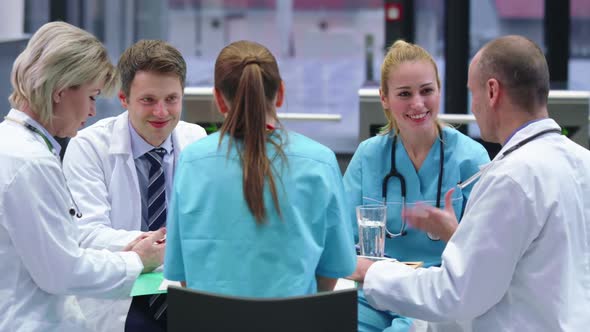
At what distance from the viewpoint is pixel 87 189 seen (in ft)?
8.34

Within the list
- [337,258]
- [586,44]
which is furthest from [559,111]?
[586,44]

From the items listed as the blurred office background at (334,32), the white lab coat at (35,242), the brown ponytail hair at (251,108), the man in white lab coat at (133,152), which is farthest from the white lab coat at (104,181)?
the blurred office background at (334,32)

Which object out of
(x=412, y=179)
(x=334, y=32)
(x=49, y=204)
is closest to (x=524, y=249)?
(x=412, y=179)

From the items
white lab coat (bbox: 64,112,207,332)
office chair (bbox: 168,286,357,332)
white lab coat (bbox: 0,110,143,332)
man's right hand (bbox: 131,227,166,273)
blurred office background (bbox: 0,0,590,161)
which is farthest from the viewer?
blurred office background (bbox: 0,0,590,161)

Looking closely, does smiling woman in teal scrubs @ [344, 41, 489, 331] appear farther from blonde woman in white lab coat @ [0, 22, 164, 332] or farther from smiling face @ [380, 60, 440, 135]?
blonde woman in white lab coat @ [0, 22, 164, 332]

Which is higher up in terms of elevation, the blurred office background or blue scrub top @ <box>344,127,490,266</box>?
the blurred office background

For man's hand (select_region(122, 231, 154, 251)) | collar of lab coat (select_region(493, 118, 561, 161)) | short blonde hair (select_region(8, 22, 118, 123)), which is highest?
short blonde hair (select_region(8, 22, 118, 123))

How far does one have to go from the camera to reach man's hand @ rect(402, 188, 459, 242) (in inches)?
82.7

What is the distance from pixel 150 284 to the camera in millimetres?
2180

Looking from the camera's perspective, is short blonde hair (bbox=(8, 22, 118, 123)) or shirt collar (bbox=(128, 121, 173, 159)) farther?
shirt collar (bbox=(128, 121, 173, 159))

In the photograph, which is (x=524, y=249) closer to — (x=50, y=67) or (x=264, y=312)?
(x=264, y=312)

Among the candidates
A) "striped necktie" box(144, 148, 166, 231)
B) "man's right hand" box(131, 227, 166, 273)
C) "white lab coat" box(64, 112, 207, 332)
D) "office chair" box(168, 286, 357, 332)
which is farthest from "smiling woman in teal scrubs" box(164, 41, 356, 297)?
"striped necktie" box(144, 148, 166, 231)

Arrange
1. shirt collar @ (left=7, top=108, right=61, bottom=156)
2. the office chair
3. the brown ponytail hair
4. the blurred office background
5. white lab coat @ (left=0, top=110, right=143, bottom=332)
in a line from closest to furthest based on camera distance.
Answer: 1. the office chair
2. the brown ponytail hair
3. white lab coat @ (left=0, top=110, right=143, bottom=332)
4. shirt collar @ (left=7, top=108, right=61, bottom=156)
5. the blurred office background

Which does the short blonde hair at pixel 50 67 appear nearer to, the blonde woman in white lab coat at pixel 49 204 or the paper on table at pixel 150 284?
the blonde woman in white lab coat at pixel 49 204
